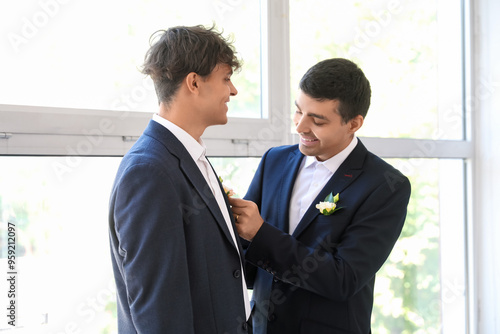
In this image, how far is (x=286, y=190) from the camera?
1.90m

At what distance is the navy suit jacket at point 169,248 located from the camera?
1248mm

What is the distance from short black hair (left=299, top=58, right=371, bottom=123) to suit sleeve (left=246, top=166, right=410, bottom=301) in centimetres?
32

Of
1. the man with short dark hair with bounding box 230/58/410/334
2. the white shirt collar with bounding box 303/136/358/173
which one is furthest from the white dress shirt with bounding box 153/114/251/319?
the white shirt collar with bounding box 303/136/358/173

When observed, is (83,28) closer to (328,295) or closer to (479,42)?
(328,295)

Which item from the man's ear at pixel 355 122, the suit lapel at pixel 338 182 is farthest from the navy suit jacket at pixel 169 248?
the man's ear at pixel 355 122

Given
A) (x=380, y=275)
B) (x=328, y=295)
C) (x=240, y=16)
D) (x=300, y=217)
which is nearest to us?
(x=328, y=295)

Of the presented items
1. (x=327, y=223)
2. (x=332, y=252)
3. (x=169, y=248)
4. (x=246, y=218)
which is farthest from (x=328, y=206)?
(x=169, y=248)

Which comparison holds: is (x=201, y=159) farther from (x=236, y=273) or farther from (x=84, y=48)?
(x=84, y=48)

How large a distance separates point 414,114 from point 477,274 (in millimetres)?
1364

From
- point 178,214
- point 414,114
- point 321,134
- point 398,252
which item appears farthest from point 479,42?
point 178,214

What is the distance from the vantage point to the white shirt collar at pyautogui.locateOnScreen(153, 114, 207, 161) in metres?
1.46

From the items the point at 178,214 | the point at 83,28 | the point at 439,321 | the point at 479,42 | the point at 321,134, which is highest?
the point at 479,42

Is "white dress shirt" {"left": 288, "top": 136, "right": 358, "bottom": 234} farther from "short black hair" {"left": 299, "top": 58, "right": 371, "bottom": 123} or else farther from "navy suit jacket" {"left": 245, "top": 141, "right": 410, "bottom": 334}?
"short black hair" {"left": 299, "top": 58, "right": 371, "bottom": 123}

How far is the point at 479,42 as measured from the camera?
364cm
